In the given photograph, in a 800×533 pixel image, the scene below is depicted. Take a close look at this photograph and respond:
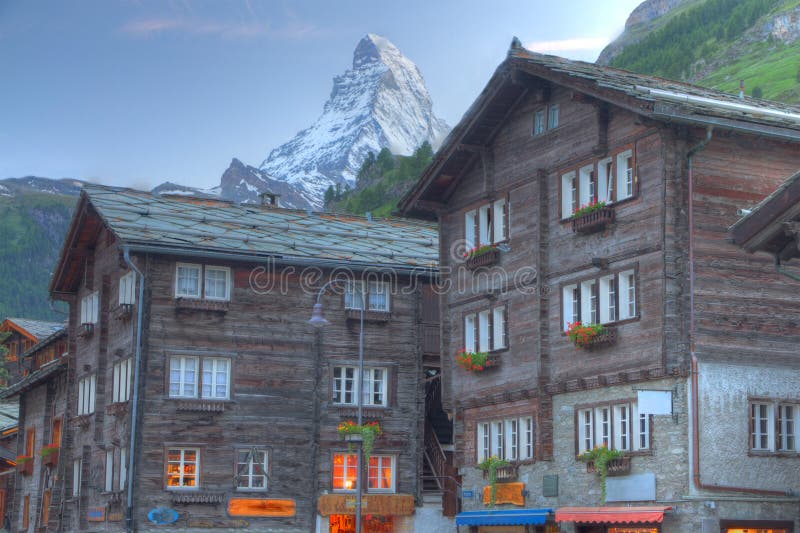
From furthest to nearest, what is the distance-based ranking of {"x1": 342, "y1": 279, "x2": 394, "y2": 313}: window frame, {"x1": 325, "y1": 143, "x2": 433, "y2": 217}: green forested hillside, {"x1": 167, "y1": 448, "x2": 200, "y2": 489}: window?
{"x1": 325, "y1": 143, "x2": 433, "y2": 217}: green forested hillside
{"x1": 342, "y1": 279, "x2": 394, "y2": 313}: window frame
{"x1": 167, "y1": 448, "x2": 200, "y2": 489}: window

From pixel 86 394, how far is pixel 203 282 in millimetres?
9609

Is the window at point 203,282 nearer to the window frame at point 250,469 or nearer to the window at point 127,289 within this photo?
the window at point 127,289

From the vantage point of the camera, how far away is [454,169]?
136 ft

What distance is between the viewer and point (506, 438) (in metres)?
38.3

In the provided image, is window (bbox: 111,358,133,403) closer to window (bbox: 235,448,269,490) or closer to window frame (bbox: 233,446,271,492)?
window frame (bbox: 233,446,271,492)

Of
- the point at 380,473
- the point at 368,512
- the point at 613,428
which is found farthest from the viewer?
the point at 380,473

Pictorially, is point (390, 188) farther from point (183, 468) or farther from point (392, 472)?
point (183, 468)

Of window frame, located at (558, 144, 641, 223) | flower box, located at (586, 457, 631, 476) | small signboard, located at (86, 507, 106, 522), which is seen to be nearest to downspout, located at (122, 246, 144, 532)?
small signboard, located at (86, 507, 106, 522)

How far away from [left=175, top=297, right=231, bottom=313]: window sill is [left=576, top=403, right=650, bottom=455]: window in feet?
49.4

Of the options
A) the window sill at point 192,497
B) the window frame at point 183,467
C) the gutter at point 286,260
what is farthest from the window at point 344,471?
the gutter at point 286,260

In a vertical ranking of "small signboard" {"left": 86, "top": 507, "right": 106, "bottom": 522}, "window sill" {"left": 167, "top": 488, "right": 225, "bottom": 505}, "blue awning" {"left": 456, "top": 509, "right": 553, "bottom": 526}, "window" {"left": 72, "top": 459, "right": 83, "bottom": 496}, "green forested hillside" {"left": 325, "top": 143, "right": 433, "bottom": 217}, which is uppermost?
"green forested hillside" {"left": 325, "top": 143, "right": 433, "bottom": 217}

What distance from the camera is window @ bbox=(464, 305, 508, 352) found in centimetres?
3872

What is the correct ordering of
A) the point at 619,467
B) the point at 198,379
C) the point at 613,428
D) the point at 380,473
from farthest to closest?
1. the point at 380,473
2. the point at 198,379
3. the point at 613,428
4. the point at 619,467

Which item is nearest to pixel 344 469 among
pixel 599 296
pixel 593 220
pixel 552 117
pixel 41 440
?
pixel 599 296
